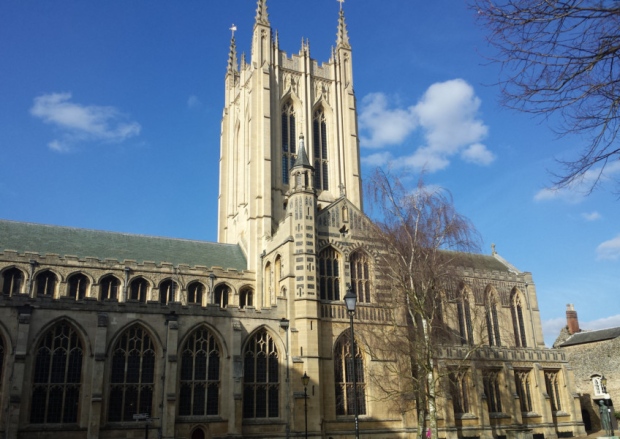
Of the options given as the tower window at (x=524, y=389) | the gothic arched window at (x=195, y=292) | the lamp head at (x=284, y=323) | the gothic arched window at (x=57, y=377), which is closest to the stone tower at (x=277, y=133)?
the gothic arched window at (x=195, y=292)

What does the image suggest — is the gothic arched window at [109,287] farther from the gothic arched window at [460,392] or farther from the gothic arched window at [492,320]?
the gothic arched window at [492,320]

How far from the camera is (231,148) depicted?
169ft

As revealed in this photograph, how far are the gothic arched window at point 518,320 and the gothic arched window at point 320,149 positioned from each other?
1693 cm

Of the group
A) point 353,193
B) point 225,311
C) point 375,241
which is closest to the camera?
point 225,311

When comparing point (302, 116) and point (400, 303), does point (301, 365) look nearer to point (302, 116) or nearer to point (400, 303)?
point (400, 303)

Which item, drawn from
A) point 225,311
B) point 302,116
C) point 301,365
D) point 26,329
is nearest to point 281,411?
point 301,365

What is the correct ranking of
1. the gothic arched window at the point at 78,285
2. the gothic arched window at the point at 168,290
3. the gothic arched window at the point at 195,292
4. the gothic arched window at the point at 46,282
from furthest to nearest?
1. the gothic arched window at the point at 195,292
2. the gothic arched window at the point at 168,290
3. the gothic arched window at the point at 78,285
4. the gothic arched window at the point at 46,282

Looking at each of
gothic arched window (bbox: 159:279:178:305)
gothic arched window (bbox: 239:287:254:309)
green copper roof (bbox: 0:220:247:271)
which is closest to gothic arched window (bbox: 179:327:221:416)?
gothic arched window (bbox: 159:279:178:305)

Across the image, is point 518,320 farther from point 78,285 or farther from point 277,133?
point 78,285

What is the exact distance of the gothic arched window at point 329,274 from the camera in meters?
33.8

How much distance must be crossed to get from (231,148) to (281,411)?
88.3ft

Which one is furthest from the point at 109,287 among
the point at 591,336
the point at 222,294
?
the point at 591,336

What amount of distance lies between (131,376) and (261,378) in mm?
6851

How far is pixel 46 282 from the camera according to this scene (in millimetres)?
34812
